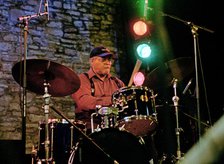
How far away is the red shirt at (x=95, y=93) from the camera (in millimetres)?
5789

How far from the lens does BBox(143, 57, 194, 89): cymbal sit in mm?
5693

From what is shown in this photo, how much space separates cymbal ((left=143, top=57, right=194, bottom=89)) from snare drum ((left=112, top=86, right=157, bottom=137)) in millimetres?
252

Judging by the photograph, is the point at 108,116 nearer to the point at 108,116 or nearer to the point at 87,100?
the point at 108,116

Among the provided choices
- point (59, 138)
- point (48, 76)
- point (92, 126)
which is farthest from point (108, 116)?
point (48, 76)

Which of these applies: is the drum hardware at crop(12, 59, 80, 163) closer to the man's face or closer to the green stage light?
the man's face

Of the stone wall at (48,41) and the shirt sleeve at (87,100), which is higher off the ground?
the stone wall at (48,41)

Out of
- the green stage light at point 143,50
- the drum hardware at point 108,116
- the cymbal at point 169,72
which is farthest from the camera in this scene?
→ the green stage light at point 143,50

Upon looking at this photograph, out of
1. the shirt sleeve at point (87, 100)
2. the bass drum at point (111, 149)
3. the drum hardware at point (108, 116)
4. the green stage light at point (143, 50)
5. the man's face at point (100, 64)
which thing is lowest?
the bass drum at point (111, 149)

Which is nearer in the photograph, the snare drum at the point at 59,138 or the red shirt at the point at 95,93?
the snare drum at the point at 59,138

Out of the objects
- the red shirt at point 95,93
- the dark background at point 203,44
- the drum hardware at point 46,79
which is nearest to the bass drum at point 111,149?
the drum hardware at point 46,79

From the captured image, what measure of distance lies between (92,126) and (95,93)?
2.43 ft

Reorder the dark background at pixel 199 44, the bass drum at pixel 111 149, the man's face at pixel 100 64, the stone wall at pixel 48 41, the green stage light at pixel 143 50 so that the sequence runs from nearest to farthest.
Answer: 1. the bass drum at pixel 111 149
2. the man's face at pixel 100 64
3. the green stage light at pixel 143 50
4. the stone wall at pixel 48 41
5. the dark background at pixel 199 44

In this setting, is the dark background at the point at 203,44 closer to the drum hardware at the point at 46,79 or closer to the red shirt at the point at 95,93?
the red shirt at the point at 95,93

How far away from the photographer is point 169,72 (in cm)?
600
